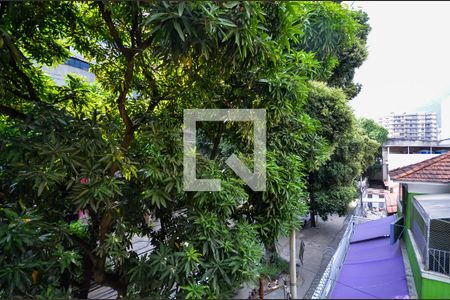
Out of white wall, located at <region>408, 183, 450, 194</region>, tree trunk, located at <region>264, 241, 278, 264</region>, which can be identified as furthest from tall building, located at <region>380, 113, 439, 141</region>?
white wall, located at <region>408, 183, 450, 194</region>

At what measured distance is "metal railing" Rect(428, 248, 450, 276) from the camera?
3373 mm

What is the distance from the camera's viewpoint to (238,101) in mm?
2908

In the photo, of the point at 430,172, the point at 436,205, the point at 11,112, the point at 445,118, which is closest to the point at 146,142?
the point at 11,112

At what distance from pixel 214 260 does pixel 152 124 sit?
114cm

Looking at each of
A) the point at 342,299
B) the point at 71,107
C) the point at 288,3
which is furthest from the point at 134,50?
the point at 342,299

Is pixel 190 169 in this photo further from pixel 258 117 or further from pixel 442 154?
pixel 442 154

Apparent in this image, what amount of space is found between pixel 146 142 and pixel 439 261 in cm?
339

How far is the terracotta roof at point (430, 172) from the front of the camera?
4494 mm

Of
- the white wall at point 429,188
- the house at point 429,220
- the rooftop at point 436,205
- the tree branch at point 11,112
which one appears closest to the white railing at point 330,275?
the house at point 429,220

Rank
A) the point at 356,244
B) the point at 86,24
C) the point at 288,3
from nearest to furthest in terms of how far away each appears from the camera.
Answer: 1. the point at 288,3
2. the point at 86,24
3. the point at 356,244

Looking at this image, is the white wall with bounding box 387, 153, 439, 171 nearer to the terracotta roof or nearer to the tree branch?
the terracotta roof

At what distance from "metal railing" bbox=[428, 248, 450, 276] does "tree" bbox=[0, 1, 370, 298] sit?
172 cm

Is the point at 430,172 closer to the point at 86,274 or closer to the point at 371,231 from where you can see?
the point at 371,231

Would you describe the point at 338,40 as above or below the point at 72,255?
above
